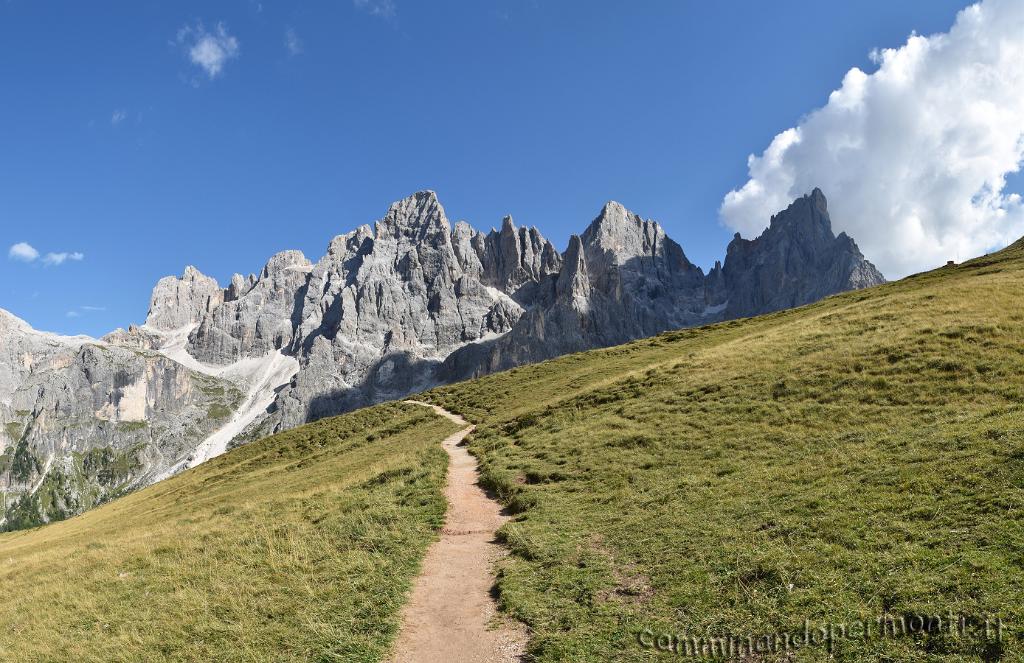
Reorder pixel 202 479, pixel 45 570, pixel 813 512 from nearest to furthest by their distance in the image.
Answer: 1. pixel 813 512
2. pixel 45 570
3. pixel 202 479

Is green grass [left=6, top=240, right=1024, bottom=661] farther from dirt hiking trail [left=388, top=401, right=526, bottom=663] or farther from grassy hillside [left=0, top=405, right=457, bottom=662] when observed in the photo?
dirt hiking trail [left=388, top=401, right=526, bottom=663]

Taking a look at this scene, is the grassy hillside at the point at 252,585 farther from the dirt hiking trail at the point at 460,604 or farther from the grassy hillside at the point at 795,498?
the grassy hillside at the point at 795,498

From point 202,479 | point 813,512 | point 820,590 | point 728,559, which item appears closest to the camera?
point 820,590

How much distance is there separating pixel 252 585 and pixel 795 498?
17020mm

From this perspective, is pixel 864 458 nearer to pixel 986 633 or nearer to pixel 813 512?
pixel 813 512

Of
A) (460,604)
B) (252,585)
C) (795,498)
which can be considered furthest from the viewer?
(795,498)

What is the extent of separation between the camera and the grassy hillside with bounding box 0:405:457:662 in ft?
43.8

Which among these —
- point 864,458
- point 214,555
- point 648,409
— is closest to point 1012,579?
point 864,458

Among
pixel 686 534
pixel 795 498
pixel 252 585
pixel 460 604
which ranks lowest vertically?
pixel 460 604

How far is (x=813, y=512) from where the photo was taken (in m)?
15.2

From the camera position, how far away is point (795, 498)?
16484 mm

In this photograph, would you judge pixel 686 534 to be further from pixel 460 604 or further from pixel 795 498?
pixel 460 604

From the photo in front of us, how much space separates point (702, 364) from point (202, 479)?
2114 inches

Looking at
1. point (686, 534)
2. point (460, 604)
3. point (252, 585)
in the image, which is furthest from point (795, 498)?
point (252, 585)
